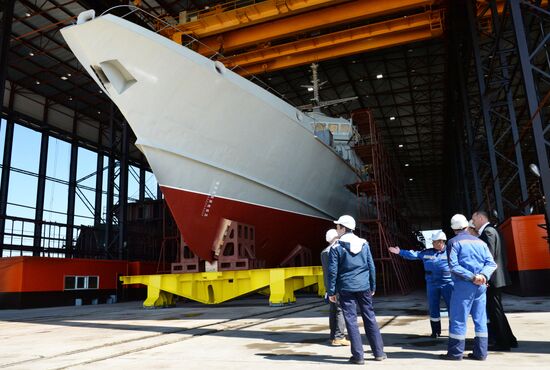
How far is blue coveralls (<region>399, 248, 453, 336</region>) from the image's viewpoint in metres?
4.21

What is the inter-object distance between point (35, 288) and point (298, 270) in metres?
8.26

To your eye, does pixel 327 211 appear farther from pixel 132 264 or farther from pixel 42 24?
pixel 42 24

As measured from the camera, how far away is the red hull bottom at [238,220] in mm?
8727

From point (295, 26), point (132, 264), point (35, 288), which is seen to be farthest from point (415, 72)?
point (35, 288)

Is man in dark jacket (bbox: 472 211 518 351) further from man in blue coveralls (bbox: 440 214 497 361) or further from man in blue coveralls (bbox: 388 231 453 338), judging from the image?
man in blue coveralls (bbox: 388 231 453 338)

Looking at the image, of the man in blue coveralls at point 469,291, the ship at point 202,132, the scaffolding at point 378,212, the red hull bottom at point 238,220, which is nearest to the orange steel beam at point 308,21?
the scaffolding at point 378,212

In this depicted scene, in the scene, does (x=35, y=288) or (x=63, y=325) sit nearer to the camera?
(x=63, y=325)

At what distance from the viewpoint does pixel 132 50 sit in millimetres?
A: 7809

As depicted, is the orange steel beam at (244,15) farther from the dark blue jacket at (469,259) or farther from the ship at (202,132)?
the dark blue jacket at (469,259)

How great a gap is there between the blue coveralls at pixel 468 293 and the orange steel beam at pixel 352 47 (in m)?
11.5

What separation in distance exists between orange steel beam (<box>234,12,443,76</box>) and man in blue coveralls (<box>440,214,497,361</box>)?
11.5 metres

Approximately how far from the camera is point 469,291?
10.6ft

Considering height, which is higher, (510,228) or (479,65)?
(479,65)

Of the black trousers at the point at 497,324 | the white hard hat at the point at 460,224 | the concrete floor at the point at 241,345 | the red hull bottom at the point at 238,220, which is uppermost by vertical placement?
the red hull bottom at the point at 238,220
